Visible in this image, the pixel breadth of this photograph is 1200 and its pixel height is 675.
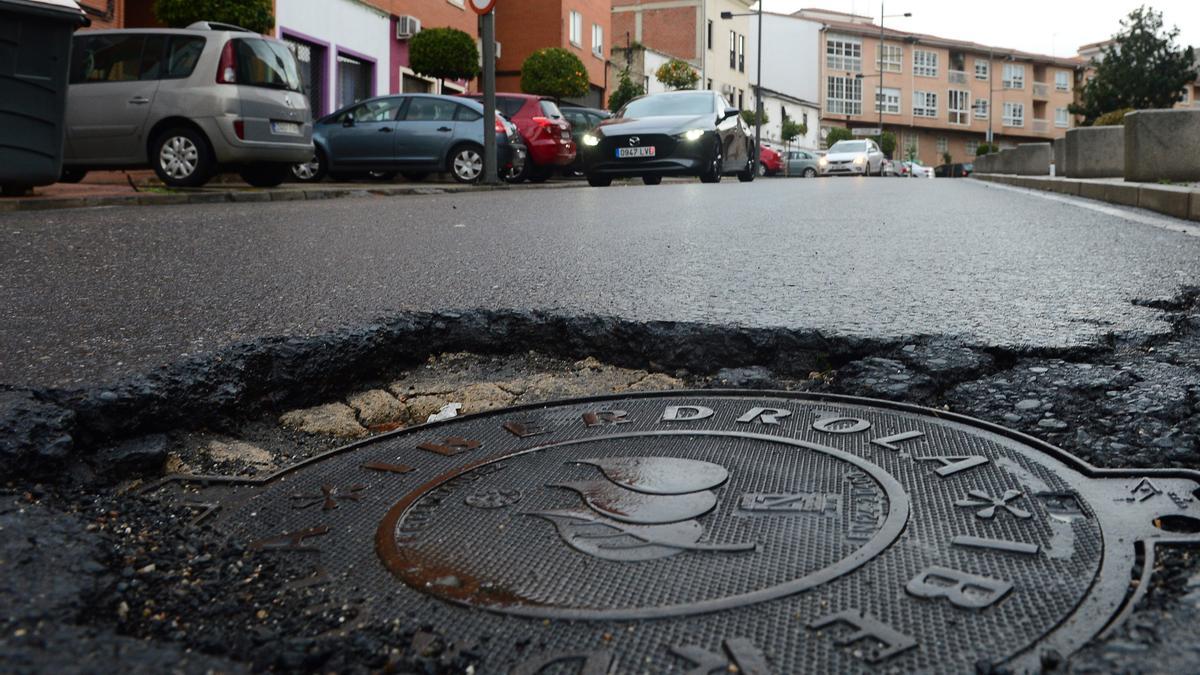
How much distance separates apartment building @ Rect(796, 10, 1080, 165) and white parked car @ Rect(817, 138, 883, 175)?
32783 millimetres

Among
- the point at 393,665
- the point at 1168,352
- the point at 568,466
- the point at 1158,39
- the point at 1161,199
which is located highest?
the point at 1158,39

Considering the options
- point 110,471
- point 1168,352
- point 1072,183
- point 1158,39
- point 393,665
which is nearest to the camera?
point 393,665

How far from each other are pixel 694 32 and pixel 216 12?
143ft

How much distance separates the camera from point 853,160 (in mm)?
37812

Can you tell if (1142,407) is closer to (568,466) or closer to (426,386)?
(568,466)

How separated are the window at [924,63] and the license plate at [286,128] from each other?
71.3m

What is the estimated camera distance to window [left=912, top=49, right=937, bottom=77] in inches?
3019

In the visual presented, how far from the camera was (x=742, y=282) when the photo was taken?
4.14m

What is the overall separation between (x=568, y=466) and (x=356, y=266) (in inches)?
116

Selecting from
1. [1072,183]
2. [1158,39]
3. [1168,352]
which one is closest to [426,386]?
[1168,352]

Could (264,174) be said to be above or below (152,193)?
above

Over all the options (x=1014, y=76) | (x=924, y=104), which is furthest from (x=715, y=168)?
(x=1014, y=76)

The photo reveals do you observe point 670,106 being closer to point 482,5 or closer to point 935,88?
point 482,5

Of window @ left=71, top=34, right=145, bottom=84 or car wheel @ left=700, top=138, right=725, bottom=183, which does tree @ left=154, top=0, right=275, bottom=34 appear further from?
car wheel @ left=700, top=138, right=725, bottom=183
